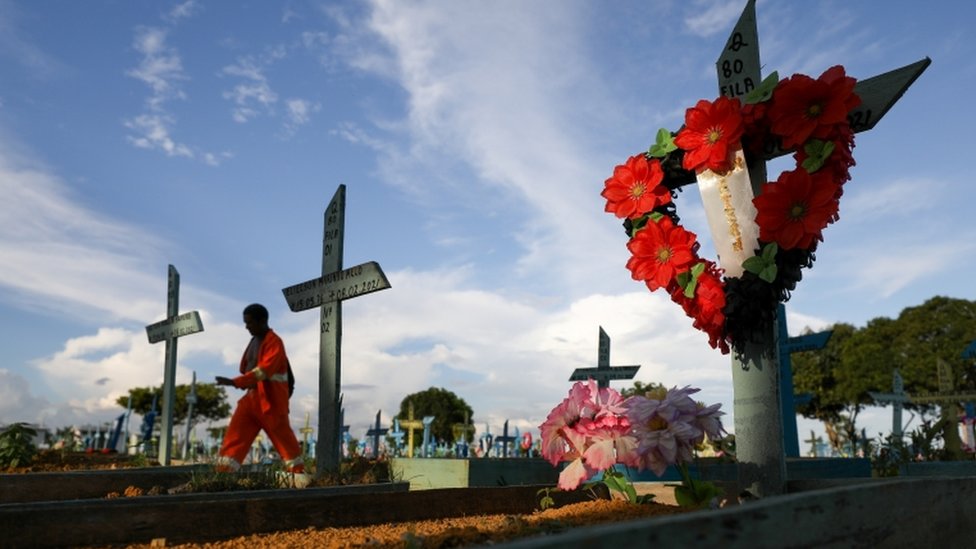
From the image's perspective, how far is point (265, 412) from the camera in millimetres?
7961

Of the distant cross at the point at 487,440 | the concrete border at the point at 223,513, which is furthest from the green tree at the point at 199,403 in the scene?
the concrete border at the point at 223,513

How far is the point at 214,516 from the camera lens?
11.7 ft

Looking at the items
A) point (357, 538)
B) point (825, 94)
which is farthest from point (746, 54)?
point (357, 538)

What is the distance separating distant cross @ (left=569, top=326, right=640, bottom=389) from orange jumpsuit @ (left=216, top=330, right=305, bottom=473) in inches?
201

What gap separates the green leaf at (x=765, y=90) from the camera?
14.9 feet

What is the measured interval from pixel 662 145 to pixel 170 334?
377 inches

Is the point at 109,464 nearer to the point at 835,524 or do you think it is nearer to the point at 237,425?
the point at 237,425

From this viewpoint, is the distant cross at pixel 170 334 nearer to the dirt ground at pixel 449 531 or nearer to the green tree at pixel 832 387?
the dirt ground at pixel 449 531

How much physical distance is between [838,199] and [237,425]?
6242 mm

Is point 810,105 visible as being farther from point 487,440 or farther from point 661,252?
point 487,440

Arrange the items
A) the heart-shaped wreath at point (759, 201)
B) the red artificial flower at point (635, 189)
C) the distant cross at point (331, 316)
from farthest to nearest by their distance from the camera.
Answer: the distant cross at point (331, 316) < the red artificial flower at point (635, 189) < the heart-shaped wreath at point (759, 201)

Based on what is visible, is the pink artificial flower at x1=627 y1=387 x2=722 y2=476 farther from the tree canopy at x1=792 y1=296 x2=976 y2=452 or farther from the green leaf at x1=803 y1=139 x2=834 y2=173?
the tree canopy at x1=792 y1=296 x2=976 y2=452

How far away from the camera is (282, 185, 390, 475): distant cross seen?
729 centimetres

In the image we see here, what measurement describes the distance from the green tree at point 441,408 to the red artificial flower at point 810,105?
1636 inches
